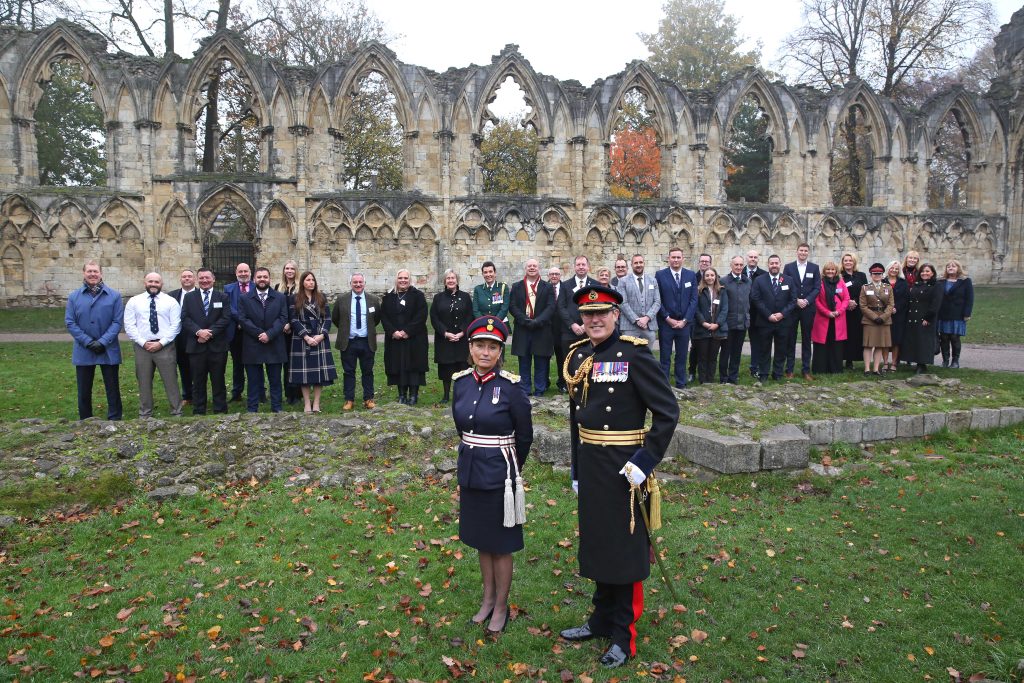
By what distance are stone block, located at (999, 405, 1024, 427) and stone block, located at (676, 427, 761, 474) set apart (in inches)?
179

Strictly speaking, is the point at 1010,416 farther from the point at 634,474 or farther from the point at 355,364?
the point at 355,364

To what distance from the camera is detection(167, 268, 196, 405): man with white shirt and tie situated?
10.5 meters

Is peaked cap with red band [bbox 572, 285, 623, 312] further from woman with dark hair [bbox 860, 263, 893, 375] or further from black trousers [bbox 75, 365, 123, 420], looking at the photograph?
woman with dark hair [bbox 860, 263, 893, 375]

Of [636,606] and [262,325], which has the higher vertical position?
[262,325]

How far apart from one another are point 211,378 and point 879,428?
9220mm

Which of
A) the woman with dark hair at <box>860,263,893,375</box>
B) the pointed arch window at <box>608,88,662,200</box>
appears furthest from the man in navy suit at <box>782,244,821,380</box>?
the pointed arch window at <box>608,88,662,200</box>

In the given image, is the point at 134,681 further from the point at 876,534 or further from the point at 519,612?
the point at 876,534

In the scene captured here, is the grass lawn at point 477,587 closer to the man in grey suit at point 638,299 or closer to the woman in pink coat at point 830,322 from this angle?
the man in grey suit at point 638,299

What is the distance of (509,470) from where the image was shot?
4.80 m

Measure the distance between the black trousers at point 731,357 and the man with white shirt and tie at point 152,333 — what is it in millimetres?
8811

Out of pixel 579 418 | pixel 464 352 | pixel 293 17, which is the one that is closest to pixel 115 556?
pixel 579 418

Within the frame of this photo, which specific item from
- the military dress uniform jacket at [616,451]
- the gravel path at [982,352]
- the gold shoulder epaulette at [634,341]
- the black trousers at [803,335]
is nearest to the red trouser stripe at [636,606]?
the military dress uniform jacket at [616,451]

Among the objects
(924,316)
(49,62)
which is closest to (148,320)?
(924,316)

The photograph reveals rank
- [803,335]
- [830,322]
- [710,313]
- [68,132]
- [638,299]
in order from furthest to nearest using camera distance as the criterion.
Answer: [68,132], [803,335], [830,322], [710,313], [638,299]
